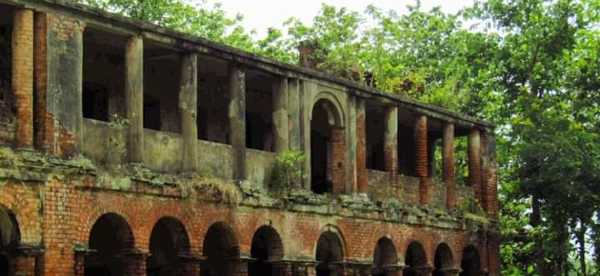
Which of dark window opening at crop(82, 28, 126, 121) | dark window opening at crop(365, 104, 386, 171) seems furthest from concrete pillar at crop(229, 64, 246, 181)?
dark window opening at crop(365, 104, 386, 171)

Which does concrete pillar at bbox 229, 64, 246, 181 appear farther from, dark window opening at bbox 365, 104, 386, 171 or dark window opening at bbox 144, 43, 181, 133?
dark window opening at bbox 365, 104, 386, 171

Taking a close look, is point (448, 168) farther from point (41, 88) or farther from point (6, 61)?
point (41, 88)

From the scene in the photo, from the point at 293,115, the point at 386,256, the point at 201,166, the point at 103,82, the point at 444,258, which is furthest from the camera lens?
the point at 444,258

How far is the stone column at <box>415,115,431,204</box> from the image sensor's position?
89.0ft

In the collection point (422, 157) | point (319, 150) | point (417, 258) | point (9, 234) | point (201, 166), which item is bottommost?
point (417, 258)

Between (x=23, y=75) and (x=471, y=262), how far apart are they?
14.7 m

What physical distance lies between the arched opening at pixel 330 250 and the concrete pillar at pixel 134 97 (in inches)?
223

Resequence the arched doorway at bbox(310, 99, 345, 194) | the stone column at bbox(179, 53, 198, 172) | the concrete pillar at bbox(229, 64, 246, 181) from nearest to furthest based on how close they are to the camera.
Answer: the stone column at bbox(179, 53, 198, 172), the concrete pillar at bbox(229, 64, 246, 181), the arched doorway at bbox(310, 99, 345, 194)

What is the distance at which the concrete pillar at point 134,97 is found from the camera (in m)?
19.6

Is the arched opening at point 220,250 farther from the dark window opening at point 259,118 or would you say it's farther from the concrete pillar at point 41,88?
the concrete pillar at point 41,88

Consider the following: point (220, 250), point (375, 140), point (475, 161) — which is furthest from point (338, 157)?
point (475, 161)

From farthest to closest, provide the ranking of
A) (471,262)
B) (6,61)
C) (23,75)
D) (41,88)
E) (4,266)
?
1. (471,262)
2. (4,266)
3. (6,61)
4. (41,88)
5. (23,75)

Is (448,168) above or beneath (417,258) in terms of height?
above

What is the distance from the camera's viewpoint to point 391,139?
26.2 m
